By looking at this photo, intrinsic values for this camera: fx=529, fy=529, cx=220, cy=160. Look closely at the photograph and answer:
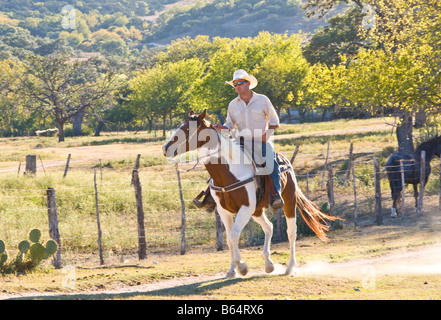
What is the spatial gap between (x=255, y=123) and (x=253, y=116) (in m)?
0.12

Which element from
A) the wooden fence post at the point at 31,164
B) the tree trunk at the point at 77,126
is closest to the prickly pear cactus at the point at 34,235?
the wooden fence post at the point at 31,164

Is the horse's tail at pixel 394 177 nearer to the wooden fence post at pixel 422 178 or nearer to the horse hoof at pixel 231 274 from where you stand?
the wooden fence post at pixel 422 178

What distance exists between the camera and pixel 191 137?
7.89 meters

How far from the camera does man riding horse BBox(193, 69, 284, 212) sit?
8727mm

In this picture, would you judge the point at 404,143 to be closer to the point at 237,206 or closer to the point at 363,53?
the point at 363,53

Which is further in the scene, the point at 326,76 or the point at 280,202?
the point at 326,76

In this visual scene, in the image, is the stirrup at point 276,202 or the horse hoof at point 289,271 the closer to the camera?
the stirrup at point 276,202

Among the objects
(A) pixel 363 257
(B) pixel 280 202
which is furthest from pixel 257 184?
(A) pixel 363 257

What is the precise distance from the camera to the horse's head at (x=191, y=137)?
7742 millimetres

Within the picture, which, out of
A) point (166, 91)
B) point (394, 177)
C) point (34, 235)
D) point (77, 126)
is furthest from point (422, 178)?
point (77, 126)

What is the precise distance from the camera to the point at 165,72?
227 ft

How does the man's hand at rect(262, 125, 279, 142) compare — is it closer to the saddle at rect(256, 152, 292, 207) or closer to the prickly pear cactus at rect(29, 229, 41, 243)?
the saddle at rect(256, 152, 292, 207)

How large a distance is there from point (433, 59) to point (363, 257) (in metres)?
12.0

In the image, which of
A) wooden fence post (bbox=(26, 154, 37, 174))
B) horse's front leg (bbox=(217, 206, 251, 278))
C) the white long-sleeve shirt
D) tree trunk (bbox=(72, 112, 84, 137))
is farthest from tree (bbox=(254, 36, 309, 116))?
horse's front leg (bbox=(217, 206, 251, 278))
